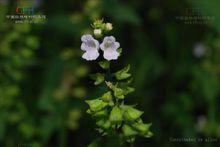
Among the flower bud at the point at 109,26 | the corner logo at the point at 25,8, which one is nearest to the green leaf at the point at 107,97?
the flower bud at the point at 109,26

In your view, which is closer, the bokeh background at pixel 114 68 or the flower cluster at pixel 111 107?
the flower cluster at pixel 111 107

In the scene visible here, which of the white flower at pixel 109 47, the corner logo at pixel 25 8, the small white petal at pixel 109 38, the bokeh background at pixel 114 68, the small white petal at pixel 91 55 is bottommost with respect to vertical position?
the bokeh background at pixel 114 68

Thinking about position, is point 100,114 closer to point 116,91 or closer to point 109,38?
point 116,91

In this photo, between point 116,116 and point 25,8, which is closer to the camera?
point 116,116

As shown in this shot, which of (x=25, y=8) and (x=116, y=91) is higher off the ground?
(x=25, y=8)

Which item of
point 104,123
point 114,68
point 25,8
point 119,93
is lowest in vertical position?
point 114,68

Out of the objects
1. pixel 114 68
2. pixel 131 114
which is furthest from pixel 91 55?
pixel 114 68

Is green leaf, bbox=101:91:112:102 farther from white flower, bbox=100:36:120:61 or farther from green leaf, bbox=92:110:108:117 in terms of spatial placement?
white flower, bbox=100:36:120:61

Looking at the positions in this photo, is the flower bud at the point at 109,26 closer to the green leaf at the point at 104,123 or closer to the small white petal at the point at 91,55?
the small white petal at the point at 91,55
